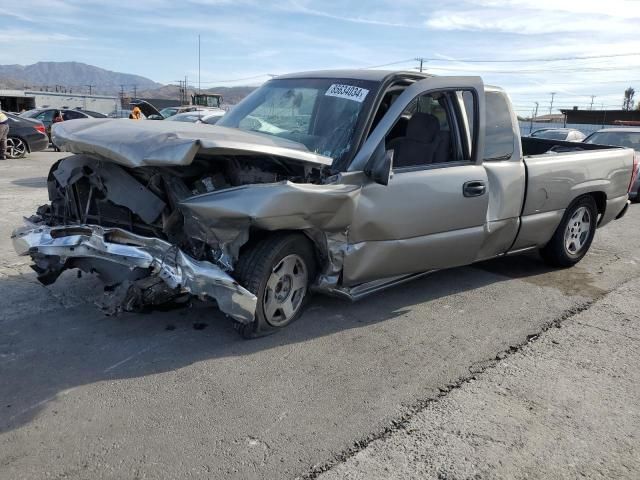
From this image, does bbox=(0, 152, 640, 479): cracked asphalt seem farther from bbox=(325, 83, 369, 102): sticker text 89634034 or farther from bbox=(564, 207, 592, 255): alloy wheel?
bbox=(325, 83, 369, 102): sticker text 89634034

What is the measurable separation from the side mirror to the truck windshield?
0.69ft

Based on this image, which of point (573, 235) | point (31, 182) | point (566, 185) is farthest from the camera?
point (31, 182)

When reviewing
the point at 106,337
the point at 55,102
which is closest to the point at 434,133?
the point at 106,337

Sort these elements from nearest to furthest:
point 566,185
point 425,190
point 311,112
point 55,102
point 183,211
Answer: point 183,211 → point 425,190 → point 311,112 → point 566,185 → point 55,102

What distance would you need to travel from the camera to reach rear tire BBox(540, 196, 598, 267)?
6.04 metres

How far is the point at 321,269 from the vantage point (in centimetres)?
416

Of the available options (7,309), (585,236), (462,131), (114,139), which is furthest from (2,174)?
(585,236)

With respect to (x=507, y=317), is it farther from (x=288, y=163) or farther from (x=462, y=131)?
(x=288, y=163)

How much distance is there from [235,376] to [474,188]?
2.63 m

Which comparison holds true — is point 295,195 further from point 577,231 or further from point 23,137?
point 23,137

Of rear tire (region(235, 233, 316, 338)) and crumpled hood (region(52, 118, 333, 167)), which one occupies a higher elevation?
crumpled hood (region(52, 118, 333, 167))

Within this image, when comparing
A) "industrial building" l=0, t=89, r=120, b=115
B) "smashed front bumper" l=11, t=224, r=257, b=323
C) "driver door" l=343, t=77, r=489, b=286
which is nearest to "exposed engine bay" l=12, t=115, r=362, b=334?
"smashed front bumper" l=11, t=224, r=257, b=323

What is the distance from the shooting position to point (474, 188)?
4750mm

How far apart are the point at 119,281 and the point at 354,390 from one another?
1.63 metres
